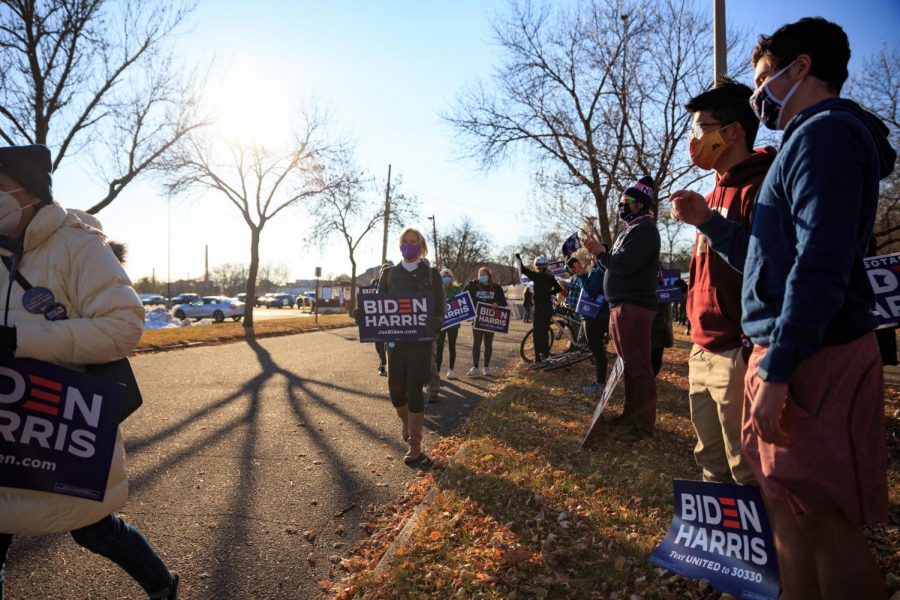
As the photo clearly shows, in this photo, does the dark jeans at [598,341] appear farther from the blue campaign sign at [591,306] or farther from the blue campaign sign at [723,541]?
the blue campaign sign at [723,541]

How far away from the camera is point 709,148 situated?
258 cm

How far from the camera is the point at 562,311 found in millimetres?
11734

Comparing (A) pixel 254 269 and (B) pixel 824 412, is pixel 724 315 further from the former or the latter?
(A) pixel 254 269

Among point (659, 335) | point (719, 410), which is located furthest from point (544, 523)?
point (659, 335)

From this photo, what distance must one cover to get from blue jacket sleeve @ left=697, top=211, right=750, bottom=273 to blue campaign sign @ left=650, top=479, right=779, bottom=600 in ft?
3.91

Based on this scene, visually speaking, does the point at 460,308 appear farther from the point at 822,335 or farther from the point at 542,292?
the point at 822,335

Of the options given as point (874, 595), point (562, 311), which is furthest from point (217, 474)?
point (562, 311)

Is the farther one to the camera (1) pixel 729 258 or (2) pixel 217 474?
(2) pixel 217 474

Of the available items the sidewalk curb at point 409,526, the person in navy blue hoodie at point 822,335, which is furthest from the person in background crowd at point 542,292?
the person in navy blue hoodie at point 822,335

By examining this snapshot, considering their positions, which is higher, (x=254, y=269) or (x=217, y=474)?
(x=254, y=269)

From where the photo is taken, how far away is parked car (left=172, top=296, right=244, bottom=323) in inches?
1527

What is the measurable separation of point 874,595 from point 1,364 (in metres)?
2.96

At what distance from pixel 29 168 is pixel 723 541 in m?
3.64

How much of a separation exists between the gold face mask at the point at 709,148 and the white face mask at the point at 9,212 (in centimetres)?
310
